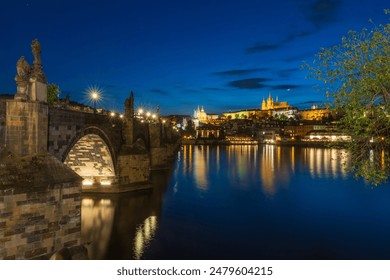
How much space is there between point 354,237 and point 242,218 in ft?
25.5

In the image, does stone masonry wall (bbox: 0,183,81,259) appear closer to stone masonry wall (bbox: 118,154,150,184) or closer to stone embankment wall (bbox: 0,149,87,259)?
stone embankment wall (bbox: 0,149,87,259)

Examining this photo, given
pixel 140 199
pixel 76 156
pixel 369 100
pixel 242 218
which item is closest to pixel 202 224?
pixel 242 218

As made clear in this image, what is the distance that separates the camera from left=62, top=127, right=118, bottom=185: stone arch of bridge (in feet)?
93.5

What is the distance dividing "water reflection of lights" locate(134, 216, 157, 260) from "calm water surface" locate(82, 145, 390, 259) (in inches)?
2.0

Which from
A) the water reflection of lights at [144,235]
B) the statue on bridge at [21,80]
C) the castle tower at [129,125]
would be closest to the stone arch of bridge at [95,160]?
the castle tower at [129,125]

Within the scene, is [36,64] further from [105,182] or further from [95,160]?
[105,182]

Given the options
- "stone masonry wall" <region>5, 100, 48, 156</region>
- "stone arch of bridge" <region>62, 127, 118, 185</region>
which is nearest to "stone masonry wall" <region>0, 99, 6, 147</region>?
"stone masonry wall" <region>5, 100, 48, 156</region>

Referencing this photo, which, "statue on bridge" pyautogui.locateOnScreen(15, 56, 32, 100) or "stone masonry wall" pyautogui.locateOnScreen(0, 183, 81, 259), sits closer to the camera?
"stone masonry wall" pyautogui.locateOnScreen(0, 183, 81, 259)

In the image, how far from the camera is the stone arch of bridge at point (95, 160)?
28511 millimetres

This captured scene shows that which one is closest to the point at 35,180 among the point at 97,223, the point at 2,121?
the point at 2,121

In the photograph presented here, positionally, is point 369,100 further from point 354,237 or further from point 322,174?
point 322,174

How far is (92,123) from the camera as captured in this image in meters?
25.3

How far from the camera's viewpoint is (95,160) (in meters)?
29.6

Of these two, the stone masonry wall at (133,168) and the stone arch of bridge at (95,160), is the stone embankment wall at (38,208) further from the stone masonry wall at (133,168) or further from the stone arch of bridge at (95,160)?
the stone masonry wall at (133,168)
